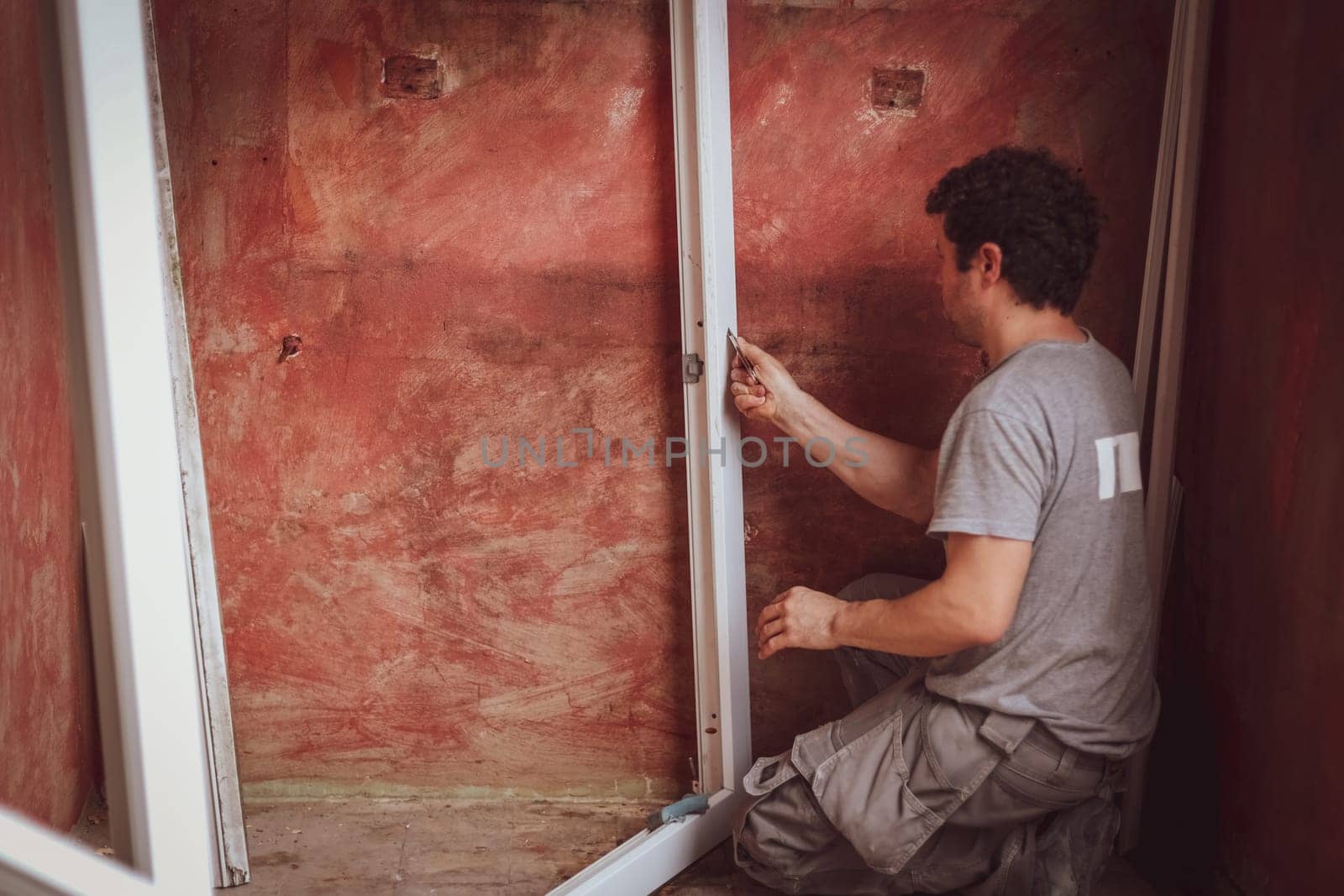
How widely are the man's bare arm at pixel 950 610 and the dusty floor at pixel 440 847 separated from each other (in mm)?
666

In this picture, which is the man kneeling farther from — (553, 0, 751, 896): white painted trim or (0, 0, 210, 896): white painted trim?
(0, 0, 210, 896): white painted trim

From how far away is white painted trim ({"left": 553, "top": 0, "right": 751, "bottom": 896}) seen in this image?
1.81m

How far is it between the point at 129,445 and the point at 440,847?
4.90ft

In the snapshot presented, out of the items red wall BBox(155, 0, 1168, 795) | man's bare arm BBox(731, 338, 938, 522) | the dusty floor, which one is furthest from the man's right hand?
the dusty floor

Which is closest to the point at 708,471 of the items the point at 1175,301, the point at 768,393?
the point at 768,393

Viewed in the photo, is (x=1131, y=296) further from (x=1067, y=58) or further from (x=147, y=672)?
(x=147, y=672)

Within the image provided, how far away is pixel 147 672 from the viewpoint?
920 mm

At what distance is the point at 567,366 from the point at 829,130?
28.6 inches

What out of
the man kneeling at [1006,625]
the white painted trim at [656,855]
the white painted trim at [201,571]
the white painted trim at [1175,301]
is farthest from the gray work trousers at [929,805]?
the white painted trim at [201,571]

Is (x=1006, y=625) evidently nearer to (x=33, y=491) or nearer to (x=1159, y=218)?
(x=1159, y=218)

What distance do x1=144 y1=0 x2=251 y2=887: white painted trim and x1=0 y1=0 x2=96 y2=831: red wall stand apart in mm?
213

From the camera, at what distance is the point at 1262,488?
1.71 m


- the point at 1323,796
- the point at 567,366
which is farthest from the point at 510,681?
the point at 1323,796

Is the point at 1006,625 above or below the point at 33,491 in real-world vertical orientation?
below
